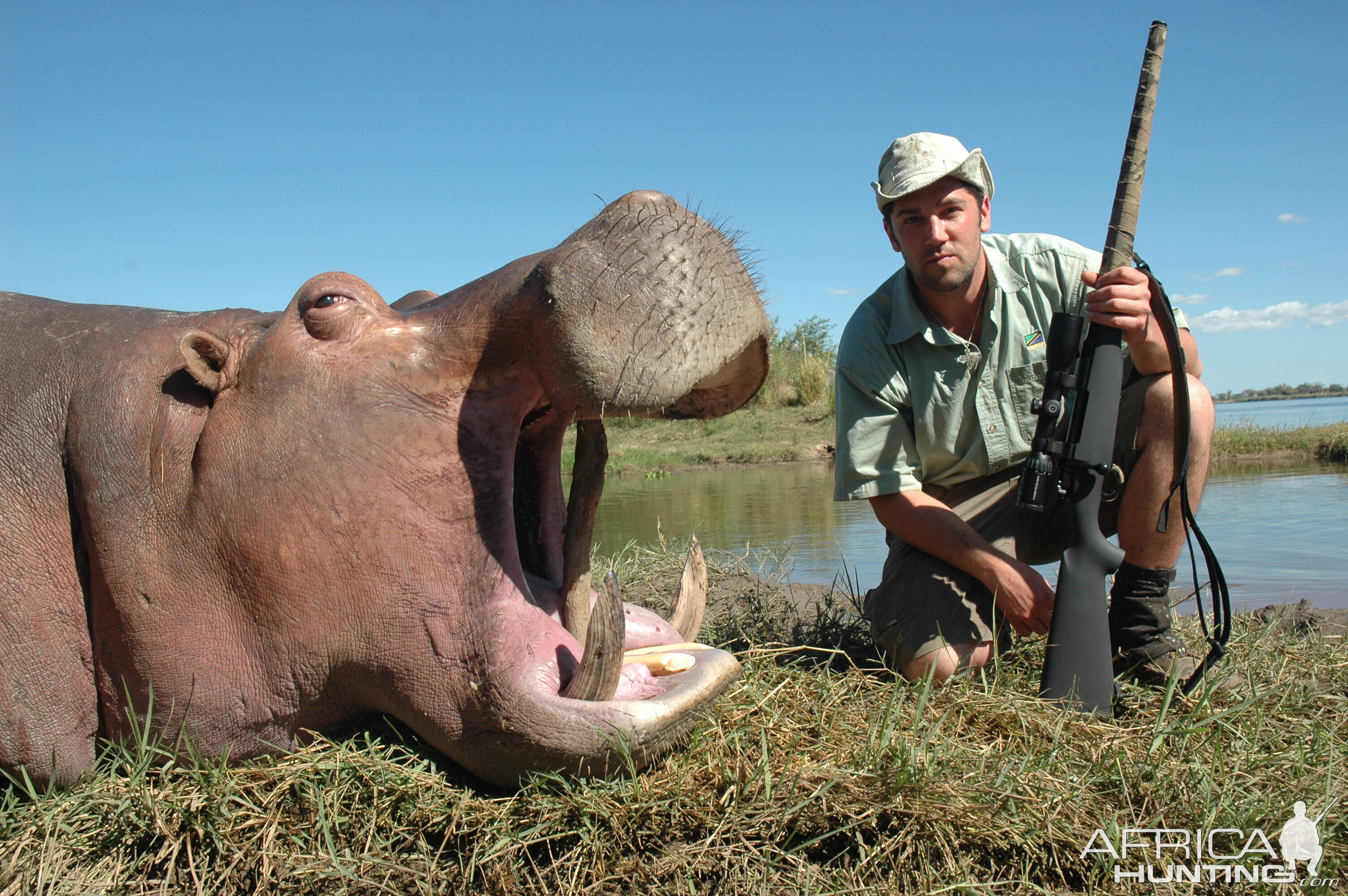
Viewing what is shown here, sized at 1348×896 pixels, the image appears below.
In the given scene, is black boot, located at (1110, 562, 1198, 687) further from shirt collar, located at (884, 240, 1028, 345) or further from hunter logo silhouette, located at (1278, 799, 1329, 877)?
shirt collar, located at (884, 240, 1028, 345)

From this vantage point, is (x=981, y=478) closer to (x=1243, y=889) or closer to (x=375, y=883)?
(x=1243, y=889)

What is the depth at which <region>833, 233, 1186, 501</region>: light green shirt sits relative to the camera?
322 centimetres

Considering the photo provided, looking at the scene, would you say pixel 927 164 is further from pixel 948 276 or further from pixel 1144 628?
pixel 1144 628

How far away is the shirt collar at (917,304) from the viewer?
3.24 metres

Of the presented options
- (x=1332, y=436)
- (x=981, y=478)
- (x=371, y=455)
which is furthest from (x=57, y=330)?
(x=1332, y=436)

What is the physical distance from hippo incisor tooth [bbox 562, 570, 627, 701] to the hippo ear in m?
0.88

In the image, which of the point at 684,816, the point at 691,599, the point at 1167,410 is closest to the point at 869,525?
the point at 1167,410

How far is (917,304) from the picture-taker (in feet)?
10.9

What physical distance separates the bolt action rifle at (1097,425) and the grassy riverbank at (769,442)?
696 centimetres

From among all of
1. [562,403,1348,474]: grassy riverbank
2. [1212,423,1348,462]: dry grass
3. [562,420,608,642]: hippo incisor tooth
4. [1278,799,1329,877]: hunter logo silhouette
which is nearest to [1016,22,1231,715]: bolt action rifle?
[1278,799,1329,877]: hunter logo silhouette

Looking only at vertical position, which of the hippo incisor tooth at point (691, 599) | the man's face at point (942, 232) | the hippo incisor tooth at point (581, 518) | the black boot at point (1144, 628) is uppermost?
the man's face at point (942, 232)

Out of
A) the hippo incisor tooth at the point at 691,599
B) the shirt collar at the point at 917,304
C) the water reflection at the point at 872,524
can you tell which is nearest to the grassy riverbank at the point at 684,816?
the hippo incisor tooth at the point at 691,599

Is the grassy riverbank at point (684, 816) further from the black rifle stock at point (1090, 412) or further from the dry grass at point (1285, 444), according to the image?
the dry grass at point (1285, 444)

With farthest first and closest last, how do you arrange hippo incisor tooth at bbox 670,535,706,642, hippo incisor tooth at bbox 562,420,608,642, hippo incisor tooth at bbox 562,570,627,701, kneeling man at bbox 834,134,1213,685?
1. kneeling man at bbox 834,134,1213,685
2. hippo incisor tooth at bbox 670,535,706,642
3. hippo incisor tooth at bbox 562,420,608,642
4. hippo incisor tooth at bbox 562,570,627,701
